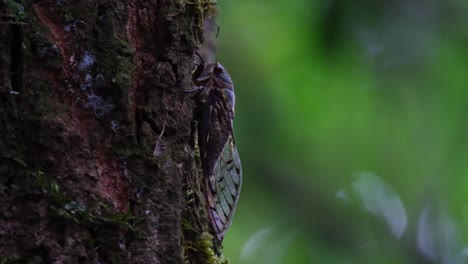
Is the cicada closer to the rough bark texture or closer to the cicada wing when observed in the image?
the cicada wing

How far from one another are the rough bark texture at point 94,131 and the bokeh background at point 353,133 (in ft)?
5.07

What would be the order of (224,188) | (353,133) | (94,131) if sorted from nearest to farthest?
(94,131) → (224,188) → (353,133)

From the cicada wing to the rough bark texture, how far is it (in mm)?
213

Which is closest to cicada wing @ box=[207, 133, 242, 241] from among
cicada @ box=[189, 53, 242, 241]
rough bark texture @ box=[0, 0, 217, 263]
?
cicada @ box=[189, 53, 242, 241]

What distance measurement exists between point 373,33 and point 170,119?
169cm

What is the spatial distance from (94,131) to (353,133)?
2588 mm

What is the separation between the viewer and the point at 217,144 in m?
1.90

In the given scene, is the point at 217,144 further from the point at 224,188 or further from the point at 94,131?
the point at 94,131

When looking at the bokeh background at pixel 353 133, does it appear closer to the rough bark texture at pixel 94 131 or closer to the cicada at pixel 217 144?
the cicada at pixel 217 144

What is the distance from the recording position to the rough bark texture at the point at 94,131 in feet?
3.93

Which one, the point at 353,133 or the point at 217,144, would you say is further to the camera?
the point at 353,133

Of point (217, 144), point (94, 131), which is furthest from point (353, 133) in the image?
point (94, 131)

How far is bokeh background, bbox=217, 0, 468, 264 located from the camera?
2.98 metres

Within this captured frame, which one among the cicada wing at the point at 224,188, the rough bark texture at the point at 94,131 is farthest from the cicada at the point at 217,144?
the rough bark texture at the point at 94,131
